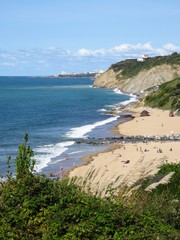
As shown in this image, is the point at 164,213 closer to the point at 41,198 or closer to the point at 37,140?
the point at 41,198

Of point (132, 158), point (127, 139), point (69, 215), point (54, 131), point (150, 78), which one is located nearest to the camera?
point (69, 215)

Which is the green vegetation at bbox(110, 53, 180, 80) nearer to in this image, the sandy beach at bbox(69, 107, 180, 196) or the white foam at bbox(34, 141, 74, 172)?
the sandy beach at bbox(69, 107, 180, 196)

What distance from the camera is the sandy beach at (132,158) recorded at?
15888mm

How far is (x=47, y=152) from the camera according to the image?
48.1m

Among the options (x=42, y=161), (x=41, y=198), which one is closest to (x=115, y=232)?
(x=41, y=198)

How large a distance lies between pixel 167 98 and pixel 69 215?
275ft

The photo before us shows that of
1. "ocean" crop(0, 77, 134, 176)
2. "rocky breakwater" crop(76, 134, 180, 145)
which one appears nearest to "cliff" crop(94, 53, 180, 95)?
"ocean" crop(0, 77, 134, 176)

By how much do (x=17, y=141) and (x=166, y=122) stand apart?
25830mm

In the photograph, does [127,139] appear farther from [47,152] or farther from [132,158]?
[132,158]

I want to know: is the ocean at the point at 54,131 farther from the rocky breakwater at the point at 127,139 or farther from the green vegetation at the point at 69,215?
the green vegetation at the point at 69,215

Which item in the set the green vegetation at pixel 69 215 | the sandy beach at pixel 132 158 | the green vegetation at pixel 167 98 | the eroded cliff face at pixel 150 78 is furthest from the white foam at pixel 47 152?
the eroded cliff face at pixel 150 78

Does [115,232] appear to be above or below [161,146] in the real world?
above

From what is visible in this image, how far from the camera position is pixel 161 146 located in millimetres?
49156

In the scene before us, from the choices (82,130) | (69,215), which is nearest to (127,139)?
(82,130)
